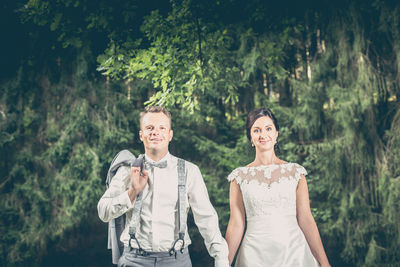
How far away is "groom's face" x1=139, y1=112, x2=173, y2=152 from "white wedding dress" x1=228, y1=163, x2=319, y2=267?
3.10 ft

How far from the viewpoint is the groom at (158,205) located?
2824 mm

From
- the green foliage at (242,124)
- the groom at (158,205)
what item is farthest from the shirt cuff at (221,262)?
the green foliage at (242,124)

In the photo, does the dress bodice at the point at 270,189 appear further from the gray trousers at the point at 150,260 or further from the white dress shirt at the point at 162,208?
the gray trousers at the point at 150,260

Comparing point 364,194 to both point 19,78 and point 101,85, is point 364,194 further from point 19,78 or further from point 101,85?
point 19,78

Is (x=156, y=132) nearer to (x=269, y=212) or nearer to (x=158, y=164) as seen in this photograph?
(x=158, y=164)

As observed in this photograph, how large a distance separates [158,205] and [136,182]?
301mm

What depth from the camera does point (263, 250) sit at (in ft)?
11.5

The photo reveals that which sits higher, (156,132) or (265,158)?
(156,132)

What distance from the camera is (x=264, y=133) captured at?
3.63 meters

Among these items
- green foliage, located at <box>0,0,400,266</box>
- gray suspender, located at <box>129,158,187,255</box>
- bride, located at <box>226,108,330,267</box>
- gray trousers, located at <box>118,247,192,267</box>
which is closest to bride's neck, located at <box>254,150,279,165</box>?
bride, located at <box>226,108,330,267</box>

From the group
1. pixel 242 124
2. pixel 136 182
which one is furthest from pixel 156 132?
pixel 242 124

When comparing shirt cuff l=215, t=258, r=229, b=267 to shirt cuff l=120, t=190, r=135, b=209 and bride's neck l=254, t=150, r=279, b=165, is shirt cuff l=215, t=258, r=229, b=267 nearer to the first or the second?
shirt cuff l=120, t=190, r=135, b=209

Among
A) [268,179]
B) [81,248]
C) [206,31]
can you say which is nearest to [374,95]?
[206,31]

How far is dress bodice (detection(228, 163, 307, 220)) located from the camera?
11.9ft
